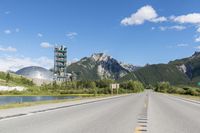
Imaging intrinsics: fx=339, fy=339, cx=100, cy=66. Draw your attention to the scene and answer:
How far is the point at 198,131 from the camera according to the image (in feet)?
38.4

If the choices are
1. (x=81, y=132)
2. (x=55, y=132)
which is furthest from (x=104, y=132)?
(x=55, y=132)

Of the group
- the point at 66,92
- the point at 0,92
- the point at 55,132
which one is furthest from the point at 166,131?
the point at 66,92

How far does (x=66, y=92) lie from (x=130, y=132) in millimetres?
160073

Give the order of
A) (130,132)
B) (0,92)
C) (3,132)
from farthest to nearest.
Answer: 1. (0,92)
2. (130,132)
3. (3,132)

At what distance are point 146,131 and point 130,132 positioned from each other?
0.71 m

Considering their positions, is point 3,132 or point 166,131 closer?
point 3,132

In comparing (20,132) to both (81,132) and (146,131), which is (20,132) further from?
(146,131)

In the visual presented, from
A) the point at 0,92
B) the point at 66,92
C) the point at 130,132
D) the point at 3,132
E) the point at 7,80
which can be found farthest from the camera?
the point at 7,80

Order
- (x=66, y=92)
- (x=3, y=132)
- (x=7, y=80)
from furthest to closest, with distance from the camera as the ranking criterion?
(x=7, y=80)
(x=66, y=92)
(x=3, y=132)

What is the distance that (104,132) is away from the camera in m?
10.8

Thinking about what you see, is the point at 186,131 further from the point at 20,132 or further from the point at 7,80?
the point at 7,80

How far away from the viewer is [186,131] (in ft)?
38.1

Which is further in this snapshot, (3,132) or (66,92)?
(66,92)

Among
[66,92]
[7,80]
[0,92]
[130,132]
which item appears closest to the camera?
[130,132]
